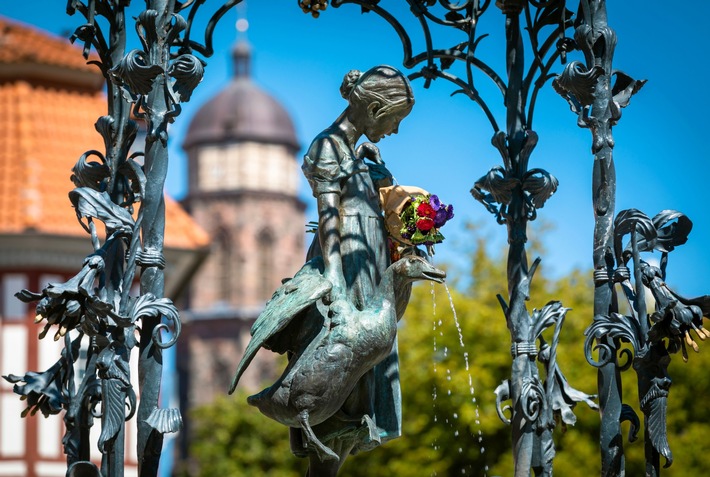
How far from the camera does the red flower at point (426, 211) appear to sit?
430 inches

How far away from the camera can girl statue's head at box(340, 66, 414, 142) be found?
37.3ft

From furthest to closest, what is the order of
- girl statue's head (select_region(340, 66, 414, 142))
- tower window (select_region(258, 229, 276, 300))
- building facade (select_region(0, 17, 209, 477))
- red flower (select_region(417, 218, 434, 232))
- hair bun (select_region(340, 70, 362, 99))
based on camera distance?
tower window (select_region(258, 229, 276, 300))
building facade (select_region(0, 17, 209, 477))
hair bun (select_region(340, 70, 362, 99))
girl statue's head (select_region(340, 66, 414, 142))
red flower (select_region(417, 218, 434, 232))

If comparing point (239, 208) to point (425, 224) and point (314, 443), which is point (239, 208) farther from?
point (314, 443)

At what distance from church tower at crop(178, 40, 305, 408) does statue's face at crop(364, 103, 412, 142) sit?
415ft

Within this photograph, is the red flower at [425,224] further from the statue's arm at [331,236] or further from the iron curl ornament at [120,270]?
the iron curl ornament at [120,270]

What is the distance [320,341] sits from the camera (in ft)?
34.5

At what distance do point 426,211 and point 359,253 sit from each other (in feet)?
1.86

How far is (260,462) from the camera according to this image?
6075 centimetres

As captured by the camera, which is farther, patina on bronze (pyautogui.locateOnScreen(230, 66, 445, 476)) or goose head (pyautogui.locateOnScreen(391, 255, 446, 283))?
goose head (pyautogui.locateOnScreen(391, 255, 446, 283))

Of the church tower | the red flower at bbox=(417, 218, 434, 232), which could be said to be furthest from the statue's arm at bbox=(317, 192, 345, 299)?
the church tower

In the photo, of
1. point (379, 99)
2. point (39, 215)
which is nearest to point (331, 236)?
point (379, 99)

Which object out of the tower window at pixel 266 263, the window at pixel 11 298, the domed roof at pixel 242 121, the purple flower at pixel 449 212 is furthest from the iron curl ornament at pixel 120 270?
the domed roof at pixel 242 121

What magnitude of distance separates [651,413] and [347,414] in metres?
2.18

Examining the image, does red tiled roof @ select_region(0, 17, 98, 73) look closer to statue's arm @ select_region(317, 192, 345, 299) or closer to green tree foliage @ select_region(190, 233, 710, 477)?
green tree foliage @ select_region(190, 233, 710, 477)
